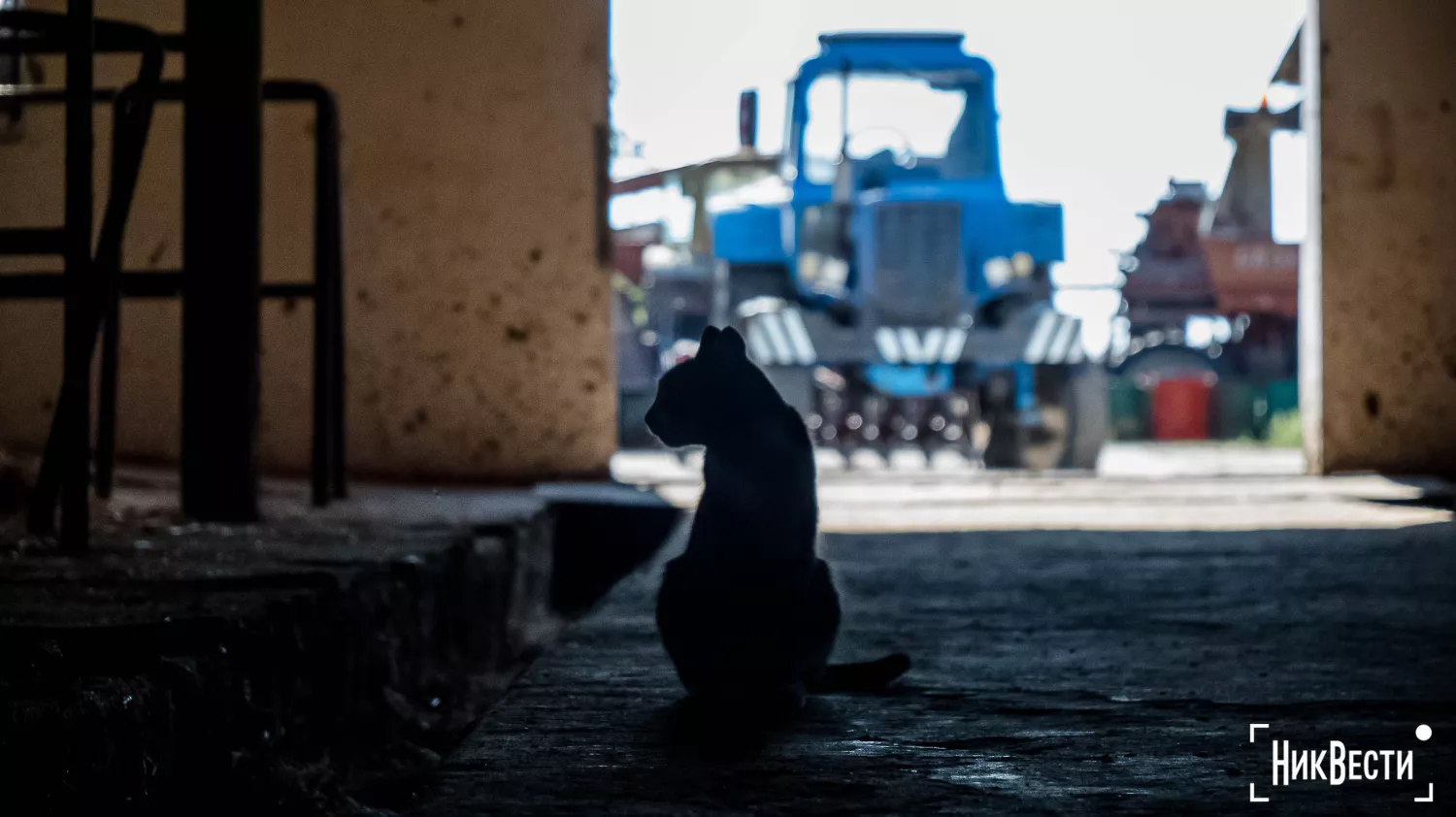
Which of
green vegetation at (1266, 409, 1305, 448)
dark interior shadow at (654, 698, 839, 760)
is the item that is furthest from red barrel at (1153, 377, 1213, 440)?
dark interior shadow at (654, 698, 839, 760)

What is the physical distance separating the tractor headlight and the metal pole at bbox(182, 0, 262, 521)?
457 centimetres

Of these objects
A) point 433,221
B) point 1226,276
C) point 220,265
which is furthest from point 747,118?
point 220,265

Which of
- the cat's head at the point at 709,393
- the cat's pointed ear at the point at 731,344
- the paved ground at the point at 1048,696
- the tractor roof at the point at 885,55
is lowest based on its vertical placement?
the paved ground at the point at 1048,696

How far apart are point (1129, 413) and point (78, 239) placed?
466 inches

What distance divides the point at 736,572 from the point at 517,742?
11.9 inches

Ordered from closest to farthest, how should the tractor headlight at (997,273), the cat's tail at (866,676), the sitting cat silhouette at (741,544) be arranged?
the sitting cat silhouette at (741,544)
the cat's tail at (866,676)
the tractor headlight at (997,273)

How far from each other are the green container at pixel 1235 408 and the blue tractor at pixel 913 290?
6.06m

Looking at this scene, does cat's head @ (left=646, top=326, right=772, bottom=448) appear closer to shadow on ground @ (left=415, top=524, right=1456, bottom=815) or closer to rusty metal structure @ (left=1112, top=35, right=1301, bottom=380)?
shadow on ground @ (left=415, top=524, right=1456, bottom=815)

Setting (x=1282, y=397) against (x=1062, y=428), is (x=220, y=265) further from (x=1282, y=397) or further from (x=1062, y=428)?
(x=1282, y=397)

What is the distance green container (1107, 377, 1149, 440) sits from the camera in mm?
13242

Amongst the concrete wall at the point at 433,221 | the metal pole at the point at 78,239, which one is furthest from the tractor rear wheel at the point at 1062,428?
the metal pole at the point at 78,239

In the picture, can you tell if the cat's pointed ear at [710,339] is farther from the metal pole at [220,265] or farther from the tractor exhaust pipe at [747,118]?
the tractor exhaust pipe at [747,118]

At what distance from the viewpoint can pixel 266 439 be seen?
529 cm

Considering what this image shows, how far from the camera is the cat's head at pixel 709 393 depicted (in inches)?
60.1
